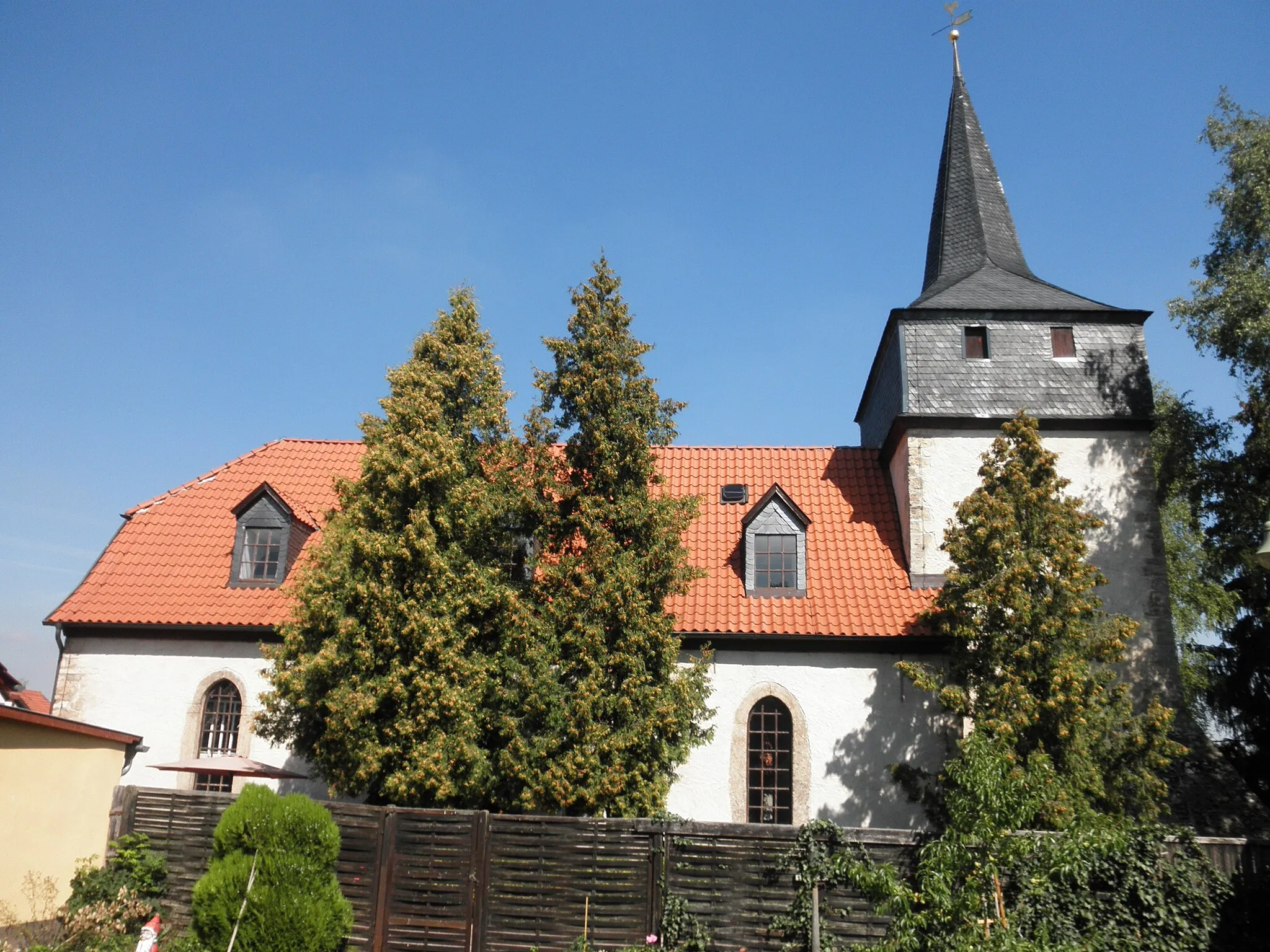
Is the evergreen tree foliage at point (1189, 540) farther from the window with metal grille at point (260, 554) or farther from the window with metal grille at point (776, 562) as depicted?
the window with metal grille at point (260, 554)

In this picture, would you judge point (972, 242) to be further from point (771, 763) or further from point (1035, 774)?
point (1035, 774)

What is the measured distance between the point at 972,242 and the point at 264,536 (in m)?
15.5

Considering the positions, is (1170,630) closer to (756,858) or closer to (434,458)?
(756,858)

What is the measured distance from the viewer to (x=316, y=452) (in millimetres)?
20266

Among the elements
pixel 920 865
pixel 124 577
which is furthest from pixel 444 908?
pixel 124 577

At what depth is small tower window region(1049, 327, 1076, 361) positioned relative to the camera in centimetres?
1766

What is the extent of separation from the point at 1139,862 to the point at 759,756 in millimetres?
6114

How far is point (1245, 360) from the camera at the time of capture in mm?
16781

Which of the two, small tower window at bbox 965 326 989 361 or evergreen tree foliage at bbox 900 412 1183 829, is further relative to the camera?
small tower window at bbox 965 326 989 361

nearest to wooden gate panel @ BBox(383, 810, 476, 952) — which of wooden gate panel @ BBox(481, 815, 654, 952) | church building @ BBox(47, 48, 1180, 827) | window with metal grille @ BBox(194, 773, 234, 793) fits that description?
wooden gate panel @ BBox(481, 815, 654, 952)

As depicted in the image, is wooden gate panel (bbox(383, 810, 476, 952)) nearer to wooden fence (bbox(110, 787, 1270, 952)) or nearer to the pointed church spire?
wooden fence (bbox(110, 787, 1270, 952))

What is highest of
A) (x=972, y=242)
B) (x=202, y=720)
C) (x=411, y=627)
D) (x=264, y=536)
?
(x=972, y=242)

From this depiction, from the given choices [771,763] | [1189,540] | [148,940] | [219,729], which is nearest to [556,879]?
[148,940]

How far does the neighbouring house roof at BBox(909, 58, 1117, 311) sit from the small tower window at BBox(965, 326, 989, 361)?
45 cm
